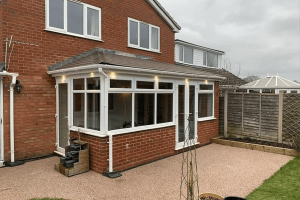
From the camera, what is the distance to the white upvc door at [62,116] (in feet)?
22.7

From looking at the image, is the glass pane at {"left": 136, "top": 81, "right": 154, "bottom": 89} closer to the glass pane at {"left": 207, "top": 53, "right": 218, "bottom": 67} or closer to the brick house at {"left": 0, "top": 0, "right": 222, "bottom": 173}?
the brick house at {"left": 0, "top": 0, "right": 222, "bottom": 173}

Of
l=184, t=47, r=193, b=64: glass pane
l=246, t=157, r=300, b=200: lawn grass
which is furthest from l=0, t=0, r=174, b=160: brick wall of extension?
l=184, t=47, r=193, b=64: glass pane

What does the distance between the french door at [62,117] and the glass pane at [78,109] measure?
0.43 metres

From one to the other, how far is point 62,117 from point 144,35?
571 centimetres

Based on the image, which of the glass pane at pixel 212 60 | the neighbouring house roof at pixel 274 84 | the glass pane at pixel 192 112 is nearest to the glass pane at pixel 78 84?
the glass pane at pixel 192 112

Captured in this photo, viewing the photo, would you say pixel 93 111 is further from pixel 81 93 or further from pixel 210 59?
pixel 210 59

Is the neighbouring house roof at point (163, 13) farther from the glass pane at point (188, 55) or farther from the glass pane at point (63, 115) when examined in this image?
the glass pane at point (188, 55)

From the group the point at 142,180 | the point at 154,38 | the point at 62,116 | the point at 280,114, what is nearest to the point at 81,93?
the point at 62,116

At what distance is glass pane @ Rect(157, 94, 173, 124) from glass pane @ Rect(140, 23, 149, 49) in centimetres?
413

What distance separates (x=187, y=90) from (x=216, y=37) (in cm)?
2847

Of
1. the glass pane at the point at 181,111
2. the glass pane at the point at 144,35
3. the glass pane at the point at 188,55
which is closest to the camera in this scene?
the glass pane at the point at 181,111

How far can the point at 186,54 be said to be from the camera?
789 inches

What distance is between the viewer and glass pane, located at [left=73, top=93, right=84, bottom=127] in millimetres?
6340

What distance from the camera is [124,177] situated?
5434 millimetres
